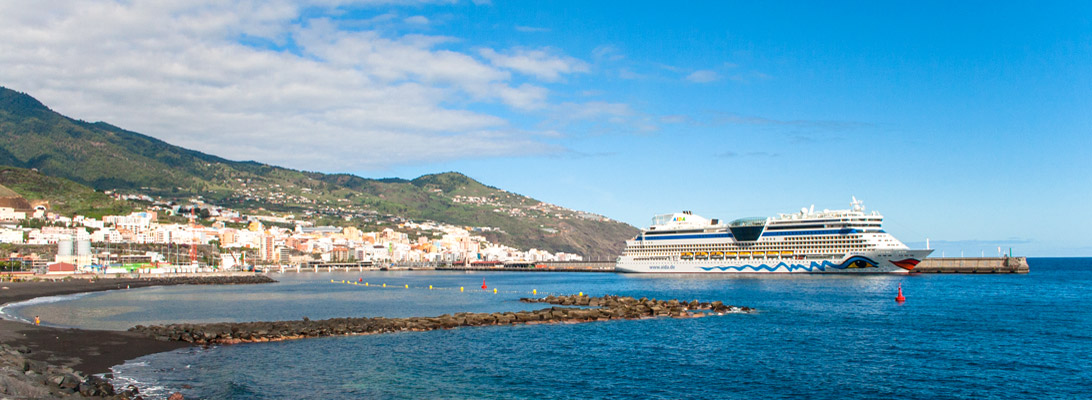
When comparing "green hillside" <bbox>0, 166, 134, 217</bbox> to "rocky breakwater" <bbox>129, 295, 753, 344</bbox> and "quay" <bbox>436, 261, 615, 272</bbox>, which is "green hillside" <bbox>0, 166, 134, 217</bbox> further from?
"rocky breakwater" <bbox>129, 295, 753, 344</bbox>

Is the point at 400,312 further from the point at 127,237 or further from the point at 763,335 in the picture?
the point at 127,237

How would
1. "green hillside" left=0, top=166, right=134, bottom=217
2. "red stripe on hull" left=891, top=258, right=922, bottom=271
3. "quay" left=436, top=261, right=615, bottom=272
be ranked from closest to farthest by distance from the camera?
1. "red stripe on hull" left=891, top=258, right=922, bottom=271
2. "quay" left=436, top=261, right=615, bottom=272
3. "green hillside" left=0, top=166, right=134, bottom=217

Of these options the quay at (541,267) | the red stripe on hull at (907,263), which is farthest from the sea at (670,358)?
the quay at (541,267)

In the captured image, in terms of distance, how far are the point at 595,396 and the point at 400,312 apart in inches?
952

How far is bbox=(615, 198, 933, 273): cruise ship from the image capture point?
77.8 m

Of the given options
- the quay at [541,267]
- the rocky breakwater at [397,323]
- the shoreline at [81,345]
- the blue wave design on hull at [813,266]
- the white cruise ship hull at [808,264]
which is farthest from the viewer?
the quay at [541,267]

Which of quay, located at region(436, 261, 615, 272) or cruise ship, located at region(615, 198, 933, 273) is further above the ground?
cruise ship, located at region(615, 198, 933, 273)

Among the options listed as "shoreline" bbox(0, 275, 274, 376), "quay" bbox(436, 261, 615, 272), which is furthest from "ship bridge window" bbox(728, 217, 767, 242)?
"shoreline" bbox(0, 275, 274, 376)

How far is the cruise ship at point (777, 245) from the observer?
7784 cm

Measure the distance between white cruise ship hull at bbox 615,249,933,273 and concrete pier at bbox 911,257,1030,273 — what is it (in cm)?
834

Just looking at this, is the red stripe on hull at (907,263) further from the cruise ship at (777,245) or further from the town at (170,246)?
the town at (170,246)

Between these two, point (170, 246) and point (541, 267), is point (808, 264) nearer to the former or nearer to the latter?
point (541, 267)

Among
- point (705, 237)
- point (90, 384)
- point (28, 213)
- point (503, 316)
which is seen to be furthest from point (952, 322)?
point (28, 213)

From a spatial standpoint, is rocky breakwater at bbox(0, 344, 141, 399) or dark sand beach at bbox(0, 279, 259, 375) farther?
dark sand beach at bbox(0, 279, 259, 375)
